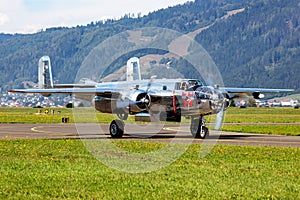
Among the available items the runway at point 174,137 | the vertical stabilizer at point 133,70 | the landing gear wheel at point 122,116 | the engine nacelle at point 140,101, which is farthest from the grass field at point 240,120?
the engine nacelle at point 140,101

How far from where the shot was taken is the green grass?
16297 millimetres

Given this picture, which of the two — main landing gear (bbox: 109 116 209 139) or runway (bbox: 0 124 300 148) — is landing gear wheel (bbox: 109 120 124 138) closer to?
main landing gear (bbox: 109 116 209 139)

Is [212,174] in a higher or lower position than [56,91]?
lower

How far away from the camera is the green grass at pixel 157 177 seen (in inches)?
642

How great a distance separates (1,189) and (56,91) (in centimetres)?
2193

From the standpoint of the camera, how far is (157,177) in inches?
757

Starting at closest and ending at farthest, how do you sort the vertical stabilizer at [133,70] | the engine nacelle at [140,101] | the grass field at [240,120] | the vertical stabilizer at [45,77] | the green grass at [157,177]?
the green grass at [157,177] → the engine nacelle at [140,101] → the grass field at [240,120] → the vertical stabilizer at [133,70] → the vertical stabilizer at [45,77]

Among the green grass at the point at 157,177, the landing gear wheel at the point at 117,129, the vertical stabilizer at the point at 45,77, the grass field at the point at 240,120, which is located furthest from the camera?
the vertical stabilizer at the point at 45,77

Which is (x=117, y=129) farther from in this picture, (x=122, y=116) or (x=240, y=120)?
(x=240, y=120)

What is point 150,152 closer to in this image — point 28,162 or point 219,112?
point 28,162

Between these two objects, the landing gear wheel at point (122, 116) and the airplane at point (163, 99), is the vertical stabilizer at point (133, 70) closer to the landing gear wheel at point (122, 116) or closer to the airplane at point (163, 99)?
the airplane at point (163, 99)

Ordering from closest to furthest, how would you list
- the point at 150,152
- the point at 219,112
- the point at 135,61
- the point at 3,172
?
the point at 3,172 < the point at 150,152 < the point at 219,112 < the point at 135,61

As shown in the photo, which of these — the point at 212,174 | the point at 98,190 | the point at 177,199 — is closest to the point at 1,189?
the point at 98,190

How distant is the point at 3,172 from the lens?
19.8 meters
